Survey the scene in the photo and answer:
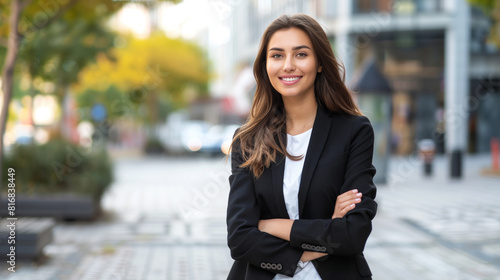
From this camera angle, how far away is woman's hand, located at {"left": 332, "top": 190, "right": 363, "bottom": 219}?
2.44 meters

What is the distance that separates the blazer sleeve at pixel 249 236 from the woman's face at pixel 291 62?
32 centimetres

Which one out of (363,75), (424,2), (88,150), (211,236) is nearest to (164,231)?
(211,236)

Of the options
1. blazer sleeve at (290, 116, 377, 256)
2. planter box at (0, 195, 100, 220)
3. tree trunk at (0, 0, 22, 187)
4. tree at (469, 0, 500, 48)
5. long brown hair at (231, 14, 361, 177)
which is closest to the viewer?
blazer sleeve at (290, 116, 377, 256)

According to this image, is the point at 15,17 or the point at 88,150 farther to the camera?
the point at 88,150

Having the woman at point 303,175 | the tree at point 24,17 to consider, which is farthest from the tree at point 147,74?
the woman at point 303,175

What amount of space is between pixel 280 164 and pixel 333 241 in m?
0.35

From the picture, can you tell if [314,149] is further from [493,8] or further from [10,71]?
[493,8]

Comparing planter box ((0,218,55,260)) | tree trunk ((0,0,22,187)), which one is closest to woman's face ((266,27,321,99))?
planter box ((0,218,55,260))

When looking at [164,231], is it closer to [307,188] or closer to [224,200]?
[224,200]

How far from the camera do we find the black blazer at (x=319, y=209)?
244 centimetres

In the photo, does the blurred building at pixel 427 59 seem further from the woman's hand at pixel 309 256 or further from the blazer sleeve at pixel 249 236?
the woman's hand at pixel 309 256

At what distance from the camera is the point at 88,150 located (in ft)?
38.0

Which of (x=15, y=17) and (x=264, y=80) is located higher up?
(x=15, y=17)

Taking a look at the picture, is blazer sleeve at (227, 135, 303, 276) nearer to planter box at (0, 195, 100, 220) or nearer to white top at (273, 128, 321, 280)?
white top at (273, 128, 321, 280)
